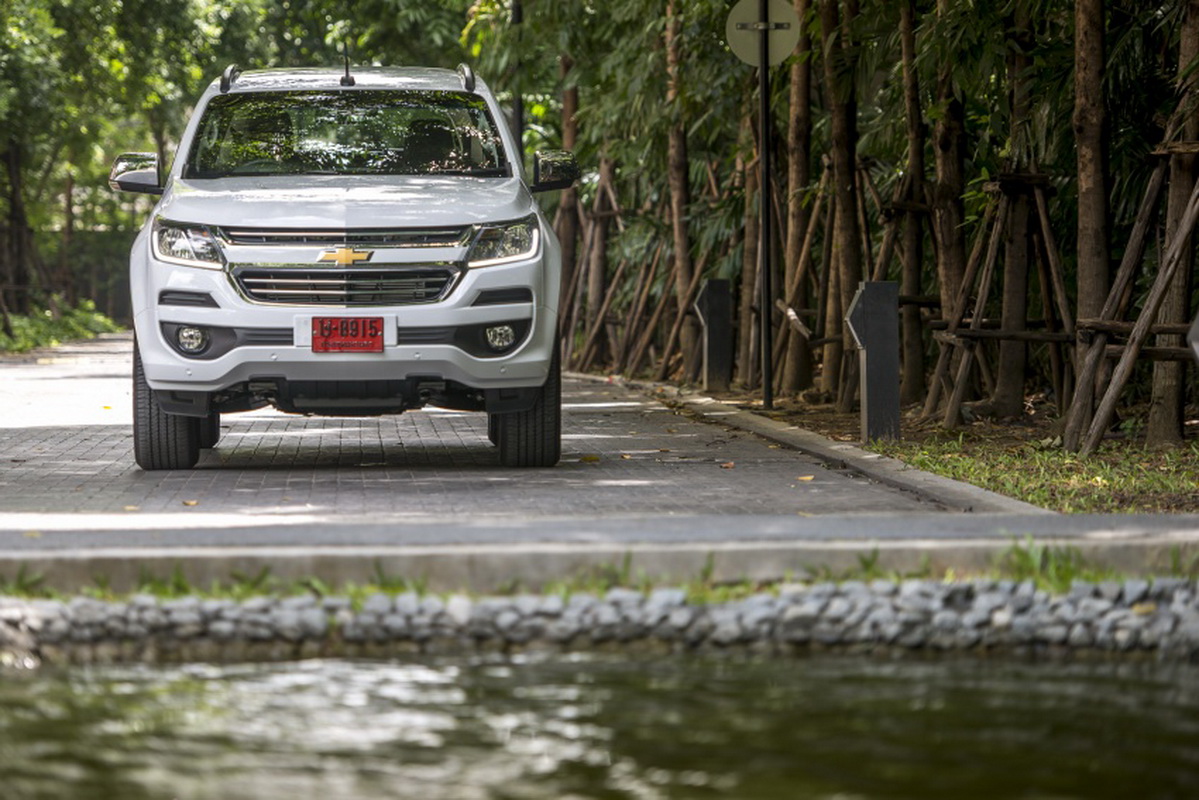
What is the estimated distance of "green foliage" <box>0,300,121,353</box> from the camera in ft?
96.9

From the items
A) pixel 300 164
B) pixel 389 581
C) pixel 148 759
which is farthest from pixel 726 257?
pixel 148 759

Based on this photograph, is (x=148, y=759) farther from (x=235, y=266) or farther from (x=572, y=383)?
(x=572, y=383)

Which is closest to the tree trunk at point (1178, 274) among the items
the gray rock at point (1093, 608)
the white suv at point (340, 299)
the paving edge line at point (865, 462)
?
the paving edge line at point (865, 462)

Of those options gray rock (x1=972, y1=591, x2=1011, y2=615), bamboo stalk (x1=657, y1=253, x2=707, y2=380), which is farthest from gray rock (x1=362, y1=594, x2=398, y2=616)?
bamboo stalk (x1=657, y1=253, x2=707, y2=380)

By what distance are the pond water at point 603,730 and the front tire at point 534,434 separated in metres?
4.40

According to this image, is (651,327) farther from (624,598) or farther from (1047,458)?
(624,598)

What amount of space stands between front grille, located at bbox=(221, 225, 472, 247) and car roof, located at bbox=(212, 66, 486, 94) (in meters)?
1.79

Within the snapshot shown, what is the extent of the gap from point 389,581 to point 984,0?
7170 millimetres

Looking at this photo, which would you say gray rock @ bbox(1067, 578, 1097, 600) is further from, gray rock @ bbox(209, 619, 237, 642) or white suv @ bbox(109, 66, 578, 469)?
white suv @ bbox(109, 66, 578, 469)

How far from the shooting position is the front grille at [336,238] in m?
9.30

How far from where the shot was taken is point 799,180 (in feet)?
50.7

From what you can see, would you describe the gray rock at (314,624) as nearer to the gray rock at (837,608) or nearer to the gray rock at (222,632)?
the gray rock at (222,632)

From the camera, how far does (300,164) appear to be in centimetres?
1030

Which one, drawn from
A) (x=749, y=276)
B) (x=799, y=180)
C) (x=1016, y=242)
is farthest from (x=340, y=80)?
(x=749, y=276)
